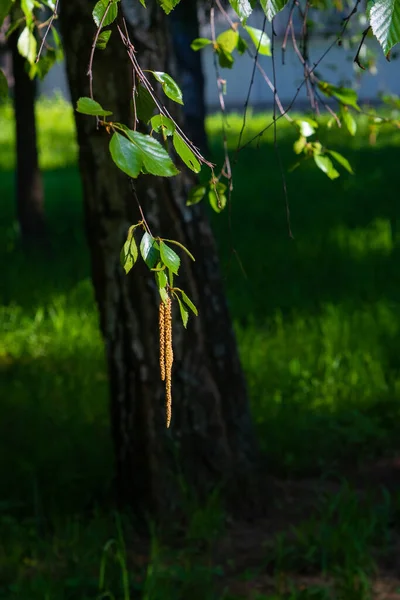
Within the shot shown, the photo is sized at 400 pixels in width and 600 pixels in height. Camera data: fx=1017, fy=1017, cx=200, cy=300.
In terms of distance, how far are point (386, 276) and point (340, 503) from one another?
401cm

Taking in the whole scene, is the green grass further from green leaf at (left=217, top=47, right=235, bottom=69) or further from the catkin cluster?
the catkin cluster

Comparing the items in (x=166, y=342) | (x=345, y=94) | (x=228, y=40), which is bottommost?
(x=166, y=342)

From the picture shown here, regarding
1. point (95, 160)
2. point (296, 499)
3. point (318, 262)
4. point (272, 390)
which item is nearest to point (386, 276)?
point (318, 262)

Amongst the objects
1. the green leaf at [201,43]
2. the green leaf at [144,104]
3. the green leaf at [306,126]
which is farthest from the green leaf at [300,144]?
the green leaf at [144,104]

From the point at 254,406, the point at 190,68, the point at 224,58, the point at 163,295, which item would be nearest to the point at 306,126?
the point at 224,58

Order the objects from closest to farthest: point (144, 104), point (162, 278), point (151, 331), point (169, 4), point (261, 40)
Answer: point (169, 4)
point (162, 278)
point (144, 104)
point (261, 40)
point (151, 331)

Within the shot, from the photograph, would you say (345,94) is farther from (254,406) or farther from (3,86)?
(254,406)

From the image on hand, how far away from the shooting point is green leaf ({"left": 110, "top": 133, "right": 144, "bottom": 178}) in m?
1.43

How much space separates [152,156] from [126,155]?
6 centimetres

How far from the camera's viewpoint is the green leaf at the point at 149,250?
160cm

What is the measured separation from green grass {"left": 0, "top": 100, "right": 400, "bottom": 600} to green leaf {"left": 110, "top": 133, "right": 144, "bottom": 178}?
1.02 m

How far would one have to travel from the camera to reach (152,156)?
4.87 ft

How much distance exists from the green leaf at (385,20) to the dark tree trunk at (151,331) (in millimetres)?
2268

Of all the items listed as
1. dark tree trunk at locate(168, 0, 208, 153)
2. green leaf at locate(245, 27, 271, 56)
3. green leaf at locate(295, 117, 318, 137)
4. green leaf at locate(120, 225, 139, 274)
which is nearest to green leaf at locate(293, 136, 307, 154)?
A: green leaf at locate(295, 117, 318, 137)
